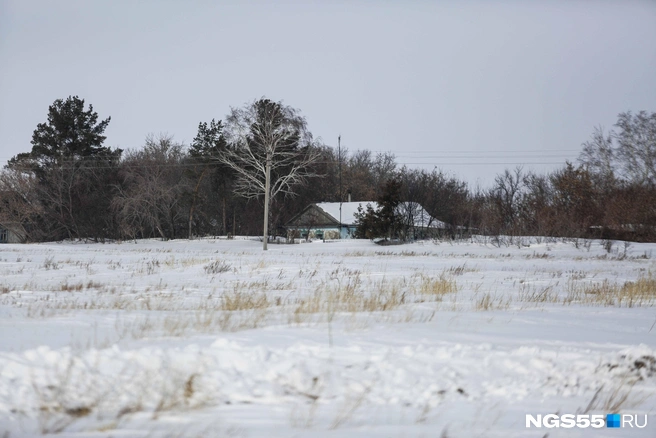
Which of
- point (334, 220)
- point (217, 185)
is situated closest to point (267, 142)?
point (217, 185)

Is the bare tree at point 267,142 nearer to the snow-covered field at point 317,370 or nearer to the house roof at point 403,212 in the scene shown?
the house roof at point 403,212

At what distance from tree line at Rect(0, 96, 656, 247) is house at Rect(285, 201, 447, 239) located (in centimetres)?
143

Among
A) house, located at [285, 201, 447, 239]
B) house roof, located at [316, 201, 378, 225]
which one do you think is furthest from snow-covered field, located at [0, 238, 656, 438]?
house roof, located at [316, 201, 378, 225]

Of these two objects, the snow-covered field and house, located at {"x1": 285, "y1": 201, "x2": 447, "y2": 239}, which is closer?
the snow-covered field

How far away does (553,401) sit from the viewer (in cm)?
533

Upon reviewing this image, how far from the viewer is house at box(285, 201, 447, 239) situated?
5662 cm

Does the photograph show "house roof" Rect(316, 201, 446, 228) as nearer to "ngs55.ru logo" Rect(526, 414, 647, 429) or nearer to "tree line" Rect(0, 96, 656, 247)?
"tree line" Rect(0, 96, 656, 247)

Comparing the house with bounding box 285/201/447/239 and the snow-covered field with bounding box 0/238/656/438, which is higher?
the house with bounding box 285/201/447/239

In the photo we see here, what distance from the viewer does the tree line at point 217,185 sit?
4575cm

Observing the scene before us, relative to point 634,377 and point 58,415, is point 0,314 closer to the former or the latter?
point 58,415

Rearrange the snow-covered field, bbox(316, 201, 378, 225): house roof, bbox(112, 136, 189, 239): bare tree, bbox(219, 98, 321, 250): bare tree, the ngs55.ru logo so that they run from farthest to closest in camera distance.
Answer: bbox(316, 201, 378, 225): house roof → bbox(112, 136, 189, 239): bare tree → bbox(219, 98, 321, 250): bare tree → the ngs55.ru logo → the snow-covered field

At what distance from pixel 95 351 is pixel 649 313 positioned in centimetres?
825

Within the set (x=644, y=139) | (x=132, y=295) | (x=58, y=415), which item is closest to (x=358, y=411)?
(x=58, y=415)

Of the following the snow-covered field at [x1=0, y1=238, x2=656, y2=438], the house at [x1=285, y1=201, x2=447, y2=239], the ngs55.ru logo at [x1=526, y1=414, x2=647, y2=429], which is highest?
the house at [x1=285, y1=201, x2=447, y2=239]
